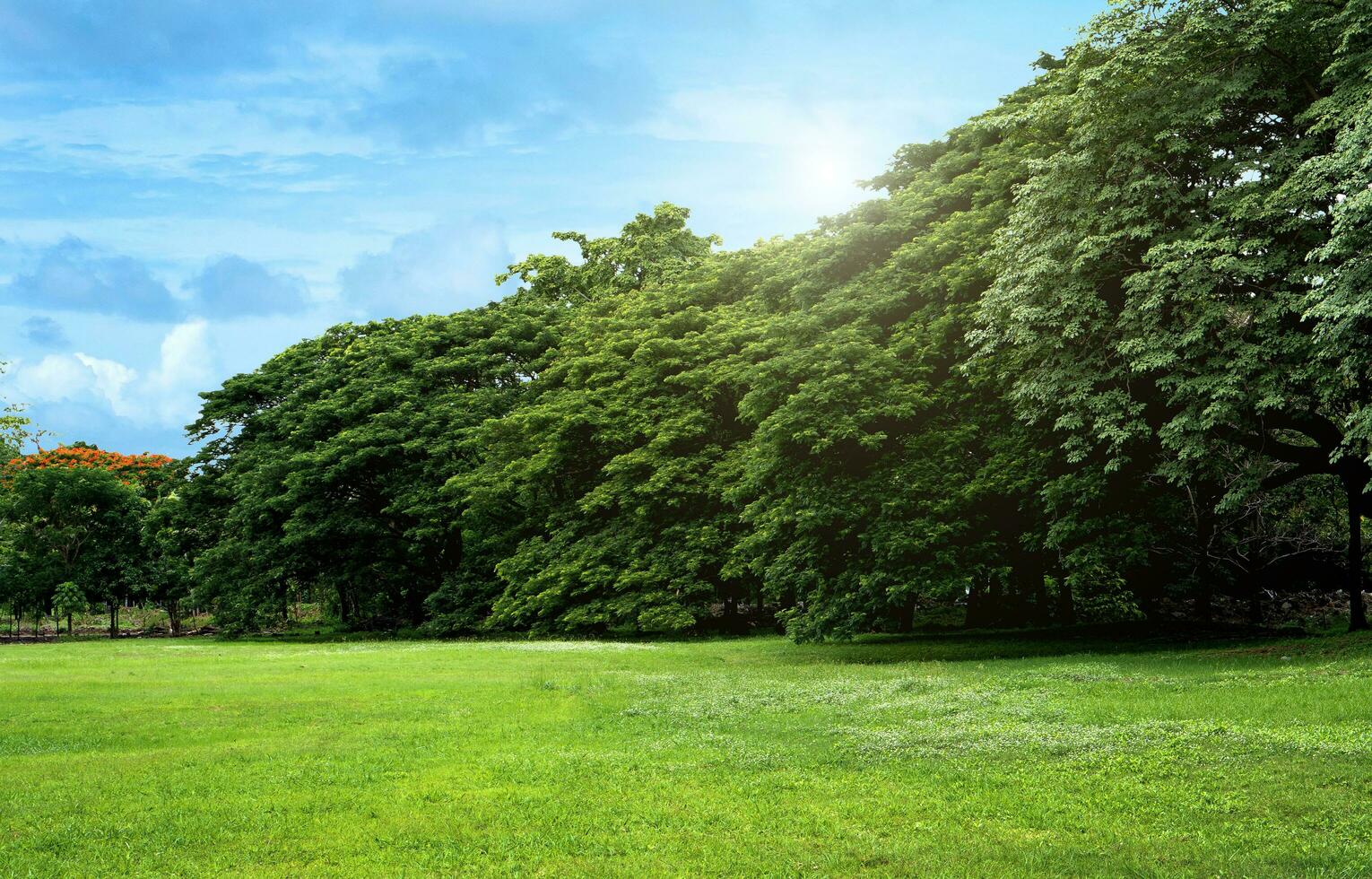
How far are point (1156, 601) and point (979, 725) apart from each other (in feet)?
96.0

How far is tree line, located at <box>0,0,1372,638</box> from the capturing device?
22547 mm

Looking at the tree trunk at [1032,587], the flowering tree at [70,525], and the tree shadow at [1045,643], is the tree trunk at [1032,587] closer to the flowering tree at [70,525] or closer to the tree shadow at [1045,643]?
the tree shadow at [1045,643]

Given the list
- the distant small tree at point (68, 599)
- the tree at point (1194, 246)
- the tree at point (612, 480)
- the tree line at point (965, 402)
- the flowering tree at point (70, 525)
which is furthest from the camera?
the flowering tree at point (70, 525)

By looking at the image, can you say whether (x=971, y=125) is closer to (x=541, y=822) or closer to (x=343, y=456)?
(x=541, y=822)

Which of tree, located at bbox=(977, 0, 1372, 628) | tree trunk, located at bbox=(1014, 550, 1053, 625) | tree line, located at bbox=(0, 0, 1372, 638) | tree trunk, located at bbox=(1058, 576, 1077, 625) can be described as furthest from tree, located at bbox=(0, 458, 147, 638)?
tree, located at bbox=(977, 0, 1372, 628)

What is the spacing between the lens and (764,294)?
39219 mm

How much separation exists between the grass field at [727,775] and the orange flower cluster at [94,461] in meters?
51.0

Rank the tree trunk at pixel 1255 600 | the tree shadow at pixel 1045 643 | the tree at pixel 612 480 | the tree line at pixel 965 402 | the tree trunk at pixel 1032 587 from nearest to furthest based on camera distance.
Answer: the tree line at pixel 965 402, the tree shadow at pixel 1045 643, the tree trunk at pixel 1032 587, the tree trunk at pixel 1255 600, the tree at pixel 612 480

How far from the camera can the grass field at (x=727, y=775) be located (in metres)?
9.91

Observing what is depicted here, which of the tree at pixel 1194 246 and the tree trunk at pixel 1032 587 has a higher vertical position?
the tree at pixel 1194 246

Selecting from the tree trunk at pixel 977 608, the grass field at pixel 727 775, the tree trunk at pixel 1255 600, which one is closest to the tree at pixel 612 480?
the tree trunk at pixel 977 608

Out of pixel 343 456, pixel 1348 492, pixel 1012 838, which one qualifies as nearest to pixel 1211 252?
pixel 1348 492

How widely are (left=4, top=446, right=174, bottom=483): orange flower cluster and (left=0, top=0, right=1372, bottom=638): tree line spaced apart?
739 inches

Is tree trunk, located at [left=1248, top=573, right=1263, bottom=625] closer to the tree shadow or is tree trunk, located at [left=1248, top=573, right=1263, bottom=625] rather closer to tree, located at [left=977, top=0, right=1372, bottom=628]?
the tree shadow
